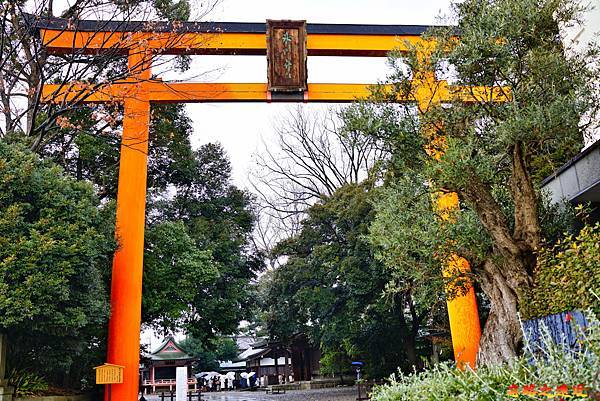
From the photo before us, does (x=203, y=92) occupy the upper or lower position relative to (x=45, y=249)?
upper

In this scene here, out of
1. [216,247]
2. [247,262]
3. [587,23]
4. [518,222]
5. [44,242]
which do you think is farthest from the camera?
[247,262]

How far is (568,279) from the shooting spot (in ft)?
15.3

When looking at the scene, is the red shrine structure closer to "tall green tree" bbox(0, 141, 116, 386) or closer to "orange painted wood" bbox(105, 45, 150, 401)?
"orange painted wood" bbox(105, 45, 150, 401)

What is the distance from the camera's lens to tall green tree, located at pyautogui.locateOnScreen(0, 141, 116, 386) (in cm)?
686

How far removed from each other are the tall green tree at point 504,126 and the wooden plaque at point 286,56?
3.64 m

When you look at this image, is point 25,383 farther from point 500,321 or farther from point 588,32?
point 588,32

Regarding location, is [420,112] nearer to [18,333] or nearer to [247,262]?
[18,333]

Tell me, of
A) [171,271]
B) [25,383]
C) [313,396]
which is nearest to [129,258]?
[171,271]

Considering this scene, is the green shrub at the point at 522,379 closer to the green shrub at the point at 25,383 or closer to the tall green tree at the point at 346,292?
the green shrub at the point at 25,383

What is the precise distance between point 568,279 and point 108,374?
22.5 feet

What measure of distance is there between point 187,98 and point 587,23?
275 inches

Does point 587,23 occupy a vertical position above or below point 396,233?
above

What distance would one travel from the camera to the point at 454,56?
6191 mm

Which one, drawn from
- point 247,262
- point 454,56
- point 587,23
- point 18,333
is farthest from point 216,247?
point 587,23
